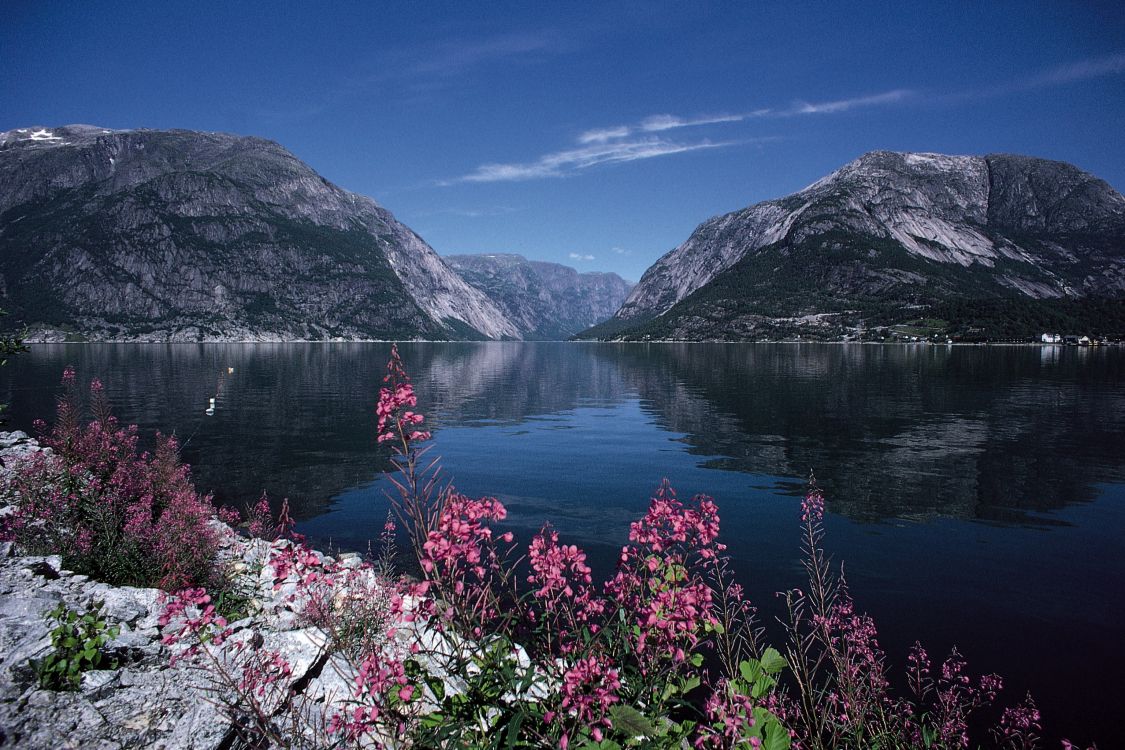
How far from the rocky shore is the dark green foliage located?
11 centimetres

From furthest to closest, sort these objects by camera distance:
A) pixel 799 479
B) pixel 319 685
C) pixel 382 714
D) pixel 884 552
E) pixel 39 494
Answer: pixel 799 479 → pixel 884 552 → pixel 39 494 → pixel 319 685 → pixel 382 714

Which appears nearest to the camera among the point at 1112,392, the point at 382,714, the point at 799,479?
the point at 382,714

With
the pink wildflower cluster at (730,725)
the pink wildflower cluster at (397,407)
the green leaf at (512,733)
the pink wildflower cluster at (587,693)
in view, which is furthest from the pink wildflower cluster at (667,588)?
the pink wildflower cluster at (397,407)

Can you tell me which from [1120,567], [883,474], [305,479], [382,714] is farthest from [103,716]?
[883,474]

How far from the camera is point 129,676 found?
259 inches

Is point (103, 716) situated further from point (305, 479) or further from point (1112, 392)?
point (1112, 392)

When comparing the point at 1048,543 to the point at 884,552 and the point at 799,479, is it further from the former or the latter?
the point at 799,479

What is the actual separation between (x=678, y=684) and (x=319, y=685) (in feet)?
15.8

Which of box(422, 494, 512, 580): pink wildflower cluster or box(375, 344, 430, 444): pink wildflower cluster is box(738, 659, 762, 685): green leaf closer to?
box(422, 494, 512, 580): pink wildflower cluster

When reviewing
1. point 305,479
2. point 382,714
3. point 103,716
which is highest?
point 382,714

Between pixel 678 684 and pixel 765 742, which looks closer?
pixel 765 742

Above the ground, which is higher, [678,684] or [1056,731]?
[678,684]

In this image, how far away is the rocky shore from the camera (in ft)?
18.6

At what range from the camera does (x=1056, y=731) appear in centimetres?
971
